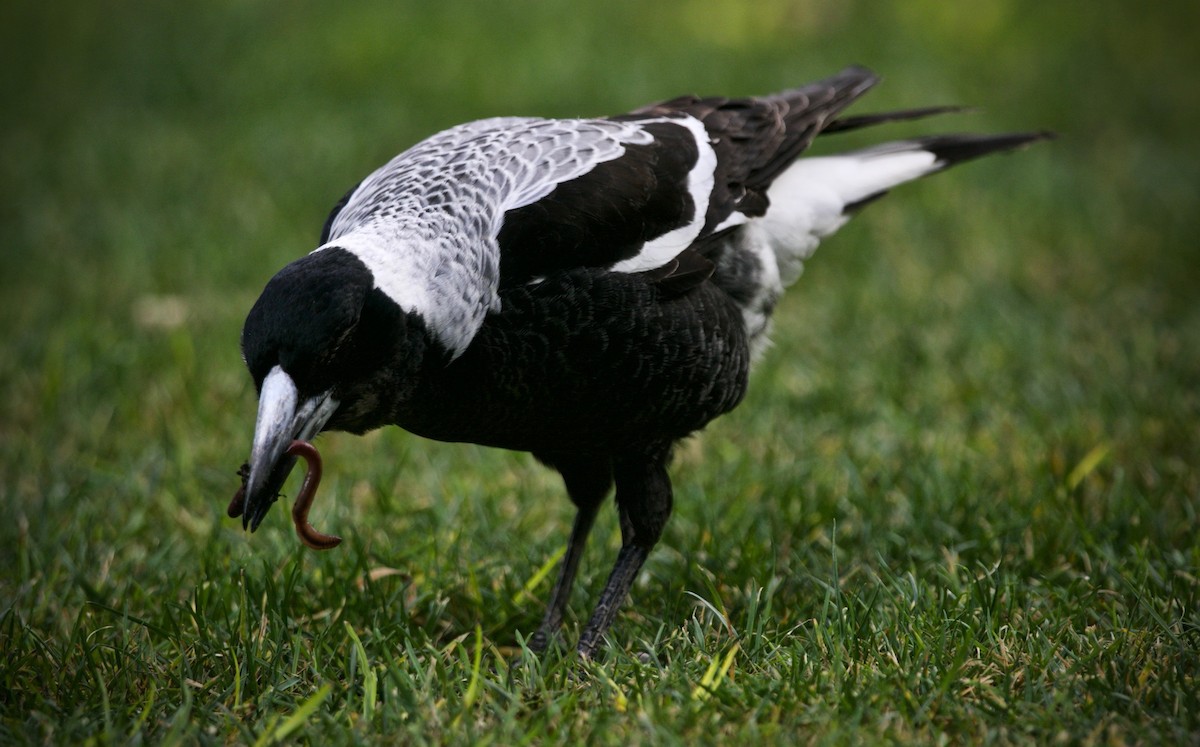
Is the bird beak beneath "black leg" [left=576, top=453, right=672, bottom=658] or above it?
above

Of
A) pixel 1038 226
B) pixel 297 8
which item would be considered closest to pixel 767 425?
pixel 1038 226

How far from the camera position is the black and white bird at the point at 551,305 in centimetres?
213

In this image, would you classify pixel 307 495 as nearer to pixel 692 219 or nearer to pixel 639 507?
pixel 639 507

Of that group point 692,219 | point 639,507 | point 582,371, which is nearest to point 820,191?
point 692,219

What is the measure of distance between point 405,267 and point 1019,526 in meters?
1.70

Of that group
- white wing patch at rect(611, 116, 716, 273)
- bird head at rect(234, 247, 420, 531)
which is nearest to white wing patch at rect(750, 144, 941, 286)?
white wing patch at rect(611, 116, 716, 273)

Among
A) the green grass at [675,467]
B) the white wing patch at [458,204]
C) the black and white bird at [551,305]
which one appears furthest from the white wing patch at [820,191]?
the green grass at [675,467]

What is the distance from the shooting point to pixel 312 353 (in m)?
2.06

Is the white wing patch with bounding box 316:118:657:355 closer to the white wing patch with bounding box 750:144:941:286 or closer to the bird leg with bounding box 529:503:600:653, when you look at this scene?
the white wing patch with bounding box 750:144:941:286

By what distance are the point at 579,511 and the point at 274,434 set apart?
110 cm

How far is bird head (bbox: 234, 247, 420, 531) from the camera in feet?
6.75

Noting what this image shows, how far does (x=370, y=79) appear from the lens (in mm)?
7387

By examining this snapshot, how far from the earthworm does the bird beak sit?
0.08 ft

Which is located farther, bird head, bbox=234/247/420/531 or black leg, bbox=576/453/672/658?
black leg, bbox=576/453/672/658
